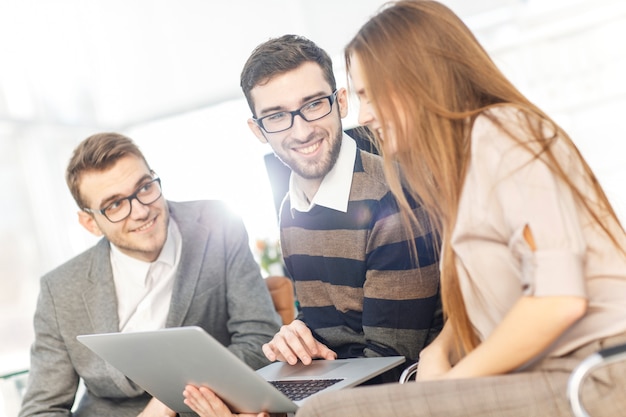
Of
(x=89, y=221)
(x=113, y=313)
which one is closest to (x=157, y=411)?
(x=113, y=313)

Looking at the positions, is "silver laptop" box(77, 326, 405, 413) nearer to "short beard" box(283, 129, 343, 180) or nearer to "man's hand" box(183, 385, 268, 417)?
"man's hand" box(183, 385, 268, 417)

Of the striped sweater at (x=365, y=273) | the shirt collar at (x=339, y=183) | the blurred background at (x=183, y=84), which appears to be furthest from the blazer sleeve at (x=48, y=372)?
the blurred background at (x=183, y=84)

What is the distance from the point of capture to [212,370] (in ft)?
5.55

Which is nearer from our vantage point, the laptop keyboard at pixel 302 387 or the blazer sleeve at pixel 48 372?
the laptop keyboard at pixel 302 387

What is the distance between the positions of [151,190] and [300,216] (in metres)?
0.61

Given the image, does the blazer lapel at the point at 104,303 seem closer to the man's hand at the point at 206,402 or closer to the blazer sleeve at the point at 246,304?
the blazer sleeve at the point at 246,304

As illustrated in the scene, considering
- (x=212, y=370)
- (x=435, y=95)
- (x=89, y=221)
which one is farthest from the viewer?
(x=89, y=221)

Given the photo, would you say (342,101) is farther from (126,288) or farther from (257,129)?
(126,288)

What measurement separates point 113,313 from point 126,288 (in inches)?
4.1

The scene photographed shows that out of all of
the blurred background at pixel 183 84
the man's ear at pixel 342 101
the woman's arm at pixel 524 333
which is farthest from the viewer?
the blurred background at pixel 183 84

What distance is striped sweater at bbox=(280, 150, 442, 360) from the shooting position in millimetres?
1970

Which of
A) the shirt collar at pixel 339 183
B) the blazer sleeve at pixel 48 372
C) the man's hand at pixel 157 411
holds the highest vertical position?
the shirt collar at pixel 339 183

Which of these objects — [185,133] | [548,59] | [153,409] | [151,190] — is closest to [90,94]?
[185,133]

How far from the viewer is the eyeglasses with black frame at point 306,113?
6.97 ft
